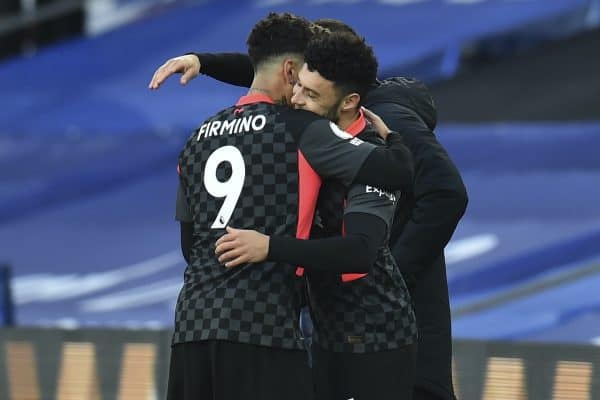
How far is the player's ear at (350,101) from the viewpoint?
12.3ft

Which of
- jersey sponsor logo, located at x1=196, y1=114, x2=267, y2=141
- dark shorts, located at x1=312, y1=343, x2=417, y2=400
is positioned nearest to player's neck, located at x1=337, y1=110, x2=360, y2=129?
jersey sponsor logo, located at x1=196, y1=114, x2=267, y2=141

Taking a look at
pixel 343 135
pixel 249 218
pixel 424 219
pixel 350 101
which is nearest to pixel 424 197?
pixel 424 219

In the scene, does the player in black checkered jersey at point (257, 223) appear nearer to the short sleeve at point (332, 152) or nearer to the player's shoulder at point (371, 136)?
the short sleeve at point (332, 152)

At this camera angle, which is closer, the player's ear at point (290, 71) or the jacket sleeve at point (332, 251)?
the jacket sleeve at point (332, 251)

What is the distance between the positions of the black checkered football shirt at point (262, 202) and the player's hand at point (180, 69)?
1.46 ft

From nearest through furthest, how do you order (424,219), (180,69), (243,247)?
(243,247) → (180,69) → (424,219)

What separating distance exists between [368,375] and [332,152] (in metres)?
0.69

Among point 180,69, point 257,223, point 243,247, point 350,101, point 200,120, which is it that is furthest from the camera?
point 200,120

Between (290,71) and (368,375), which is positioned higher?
(290,71)

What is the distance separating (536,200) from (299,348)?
6162 millimetres

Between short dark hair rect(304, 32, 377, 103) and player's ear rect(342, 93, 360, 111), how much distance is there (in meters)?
0.02

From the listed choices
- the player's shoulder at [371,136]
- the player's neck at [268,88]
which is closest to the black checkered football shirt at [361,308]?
the player's shoulder at [371,136]

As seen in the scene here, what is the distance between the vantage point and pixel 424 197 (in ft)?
14.4

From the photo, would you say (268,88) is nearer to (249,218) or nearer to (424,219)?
(249,218)
